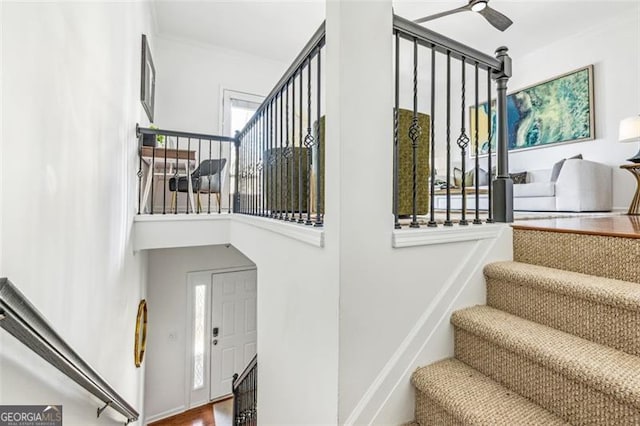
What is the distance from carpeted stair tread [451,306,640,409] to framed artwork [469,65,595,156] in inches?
140

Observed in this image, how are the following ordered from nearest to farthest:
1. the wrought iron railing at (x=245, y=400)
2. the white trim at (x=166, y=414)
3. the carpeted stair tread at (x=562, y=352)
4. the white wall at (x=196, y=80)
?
the carpeted stair tread at (x=562, y=352), the wrought iron railing at (x=245, y=400), the white trim at (x=166, y=414), the white wall at (x=196, y=80)

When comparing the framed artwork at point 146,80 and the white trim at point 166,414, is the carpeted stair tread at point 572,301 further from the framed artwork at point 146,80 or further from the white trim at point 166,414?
the white trim at point 166,414

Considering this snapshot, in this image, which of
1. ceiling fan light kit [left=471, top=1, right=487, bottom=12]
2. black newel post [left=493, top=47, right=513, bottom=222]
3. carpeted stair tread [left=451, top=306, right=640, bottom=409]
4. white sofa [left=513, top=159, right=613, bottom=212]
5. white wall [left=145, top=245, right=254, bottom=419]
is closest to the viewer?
carpeted stair tread [left=451, top=306, right=640, bottom=409]

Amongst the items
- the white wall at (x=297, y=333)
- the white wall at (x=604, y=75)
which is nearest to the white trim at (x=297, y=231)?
the white wall at (x=297, y=333)

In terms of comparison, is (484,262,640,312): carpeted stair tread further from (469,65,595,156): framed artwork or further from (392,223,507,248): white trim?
(469,65,595,156): framed artwork

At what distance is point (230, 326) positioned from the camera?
4.73m

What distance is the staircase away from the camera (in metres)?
0.91

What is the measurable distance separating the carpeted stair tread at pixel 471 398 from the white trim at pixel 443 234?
52 centimetres

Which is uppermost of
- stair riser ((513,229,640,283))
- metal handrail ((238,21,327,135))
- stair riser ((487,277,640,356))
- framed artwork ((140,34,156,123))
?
framed artwork ((140,34,156,123))

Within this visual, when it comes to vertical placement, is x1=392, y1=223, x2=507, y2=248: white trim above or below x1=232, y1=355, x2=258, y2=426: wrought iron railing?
above


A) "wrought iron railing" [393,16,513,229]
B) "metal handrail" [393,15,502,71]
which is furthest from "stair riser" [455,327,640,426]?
"metal handrail" [393,15,502,71]

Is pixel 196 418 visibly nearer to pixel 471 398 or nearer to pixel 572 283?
pixel 471 398

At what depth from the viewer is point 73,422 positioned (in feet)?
4.35

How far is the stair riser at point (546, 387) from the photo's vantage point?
0.86 metres
